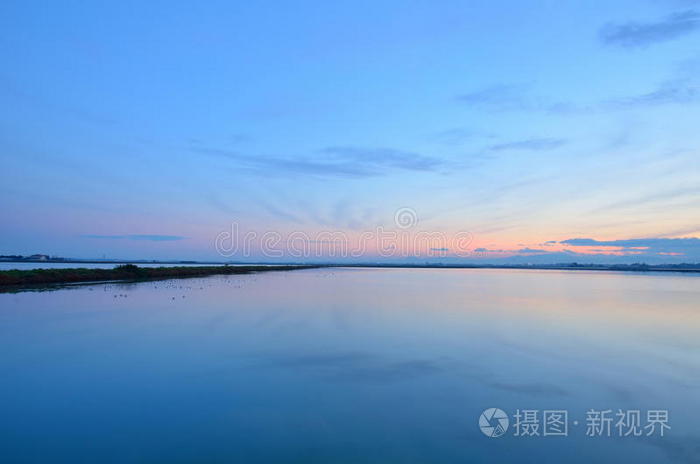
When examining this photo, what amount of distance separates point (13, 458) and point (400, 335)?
12.2m

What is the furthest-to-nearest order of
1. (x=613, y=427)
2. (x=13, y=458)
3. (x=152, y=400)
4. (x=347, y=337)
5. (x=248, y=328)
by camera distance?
1. (x=248, y=328)
2. (x=347, y=337)
3. (x=152, y=400)
4. (x=613, y=427)
5. (x=13, y=458)

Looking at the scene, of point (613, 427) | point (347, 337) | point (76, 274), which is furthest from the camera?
point (76, 274)

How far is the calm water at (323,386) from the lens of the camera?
661cm

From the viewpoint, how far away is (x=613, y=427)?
25.0ft

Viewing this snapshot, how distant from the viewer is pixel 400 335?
1597 cm

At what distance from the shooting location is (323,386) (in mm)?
9719

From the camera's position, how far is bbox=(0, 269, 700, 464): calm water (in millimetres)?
6609

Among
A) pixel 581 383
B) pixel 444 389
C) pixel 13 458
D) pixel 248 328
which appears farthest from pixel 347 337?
pixel 13 458

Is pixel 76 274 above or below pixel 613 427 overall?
above

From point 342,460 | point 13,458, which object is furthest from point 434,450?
point 13,458

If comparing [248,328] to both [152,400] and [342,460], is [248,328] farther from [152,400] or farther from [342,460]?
[342,460]

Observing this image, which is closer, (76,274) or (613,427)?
(613,427)

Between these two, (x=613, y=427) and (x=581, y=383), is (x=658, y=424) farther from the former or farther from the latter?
Answer: (x=581, y=383)

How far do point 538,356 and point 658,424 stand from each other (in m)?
5.04
